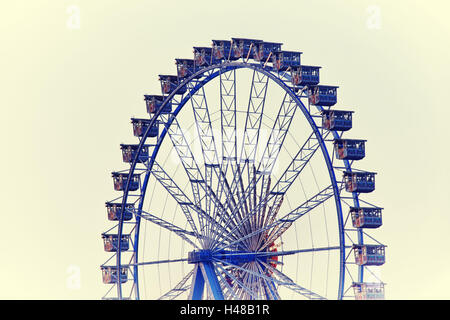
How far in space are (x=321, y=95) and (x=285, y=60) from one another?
7.98ft

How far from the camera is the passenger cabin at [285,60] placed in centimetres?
4516

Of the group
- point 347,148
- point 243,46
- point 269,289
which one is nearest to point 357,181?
point 347,148

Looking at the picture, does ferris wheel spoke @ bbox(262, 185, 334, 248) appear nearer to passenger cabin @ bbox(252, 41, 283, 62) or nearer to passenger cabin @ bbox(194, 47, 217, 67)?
passenger cabin @ bbox(252, 41, 283, 62)

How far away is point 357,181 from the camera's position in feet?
139

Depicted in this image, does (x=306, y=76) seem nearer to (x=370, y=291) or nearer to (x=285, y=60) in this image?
(x=285, y=60)

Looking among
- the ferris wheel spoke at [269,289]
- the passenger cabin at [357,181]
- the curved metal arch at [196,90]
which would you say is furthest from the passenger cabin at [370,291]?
the ferris wheel spoke at [269,289]

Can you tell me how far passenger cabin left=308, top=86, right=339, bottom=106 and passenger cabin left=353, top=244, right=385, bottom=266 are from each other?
5.39 meters

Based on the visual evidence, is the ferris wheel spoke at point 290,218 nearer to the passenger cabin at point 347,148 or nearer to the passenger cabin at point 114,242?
the passenger cabin at point 347,148

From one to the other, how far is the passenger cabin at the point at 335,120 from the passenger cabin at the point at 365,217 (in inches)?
119

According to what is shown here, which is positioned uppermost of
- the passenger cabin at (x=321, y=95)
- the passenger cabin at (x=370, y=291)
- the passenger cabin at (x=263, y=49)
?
the passenger cabin at (x=263, y=49)

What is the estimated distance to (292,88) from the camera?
44.3 m

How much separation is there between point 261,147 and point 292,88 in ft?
12.4
